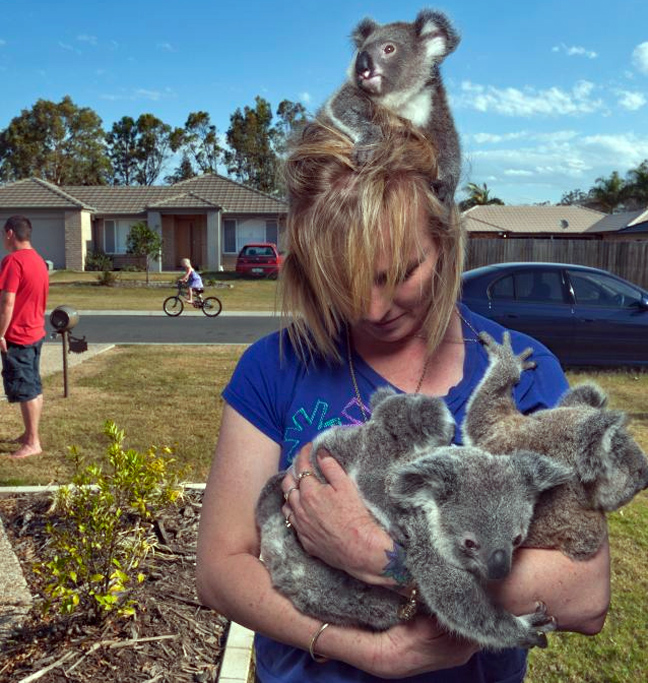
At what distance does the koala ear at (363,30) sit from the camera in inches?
137

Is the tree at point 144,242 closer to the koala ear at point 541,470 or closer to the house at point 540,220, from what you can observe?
the house at point 540,220

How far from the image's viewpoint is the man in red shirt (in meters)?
7.48

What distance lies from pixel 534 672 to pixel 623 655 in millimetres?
589

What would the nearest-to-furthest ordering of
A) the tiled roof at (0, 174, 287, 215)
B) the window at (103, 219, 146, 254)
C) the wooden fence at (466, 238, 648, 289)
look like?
the wooden fence at (466, 238, 648, 289), the tiled roof at (0, 174, 287, 215), the window at (103, 219, 146, 254)

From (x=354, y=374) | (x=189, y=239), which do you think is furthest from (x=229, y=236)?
(x=354, y=374)

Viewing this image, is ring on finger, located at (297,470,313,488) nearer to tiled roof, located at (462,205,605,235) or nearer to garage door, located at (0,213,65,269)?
garage door, located at (0,213,65,269)

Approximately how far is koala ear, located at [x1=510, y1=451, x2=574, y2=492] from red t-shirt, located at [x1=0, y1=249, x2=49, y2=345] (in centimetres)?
707

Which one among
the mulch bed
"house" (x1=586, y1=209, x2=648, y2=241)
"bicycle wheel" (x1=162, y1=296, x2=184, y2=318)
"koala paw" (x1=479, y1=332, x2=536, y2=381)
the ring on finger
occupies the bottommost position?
the mulch bed

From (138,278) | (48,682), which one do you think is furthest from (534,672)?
(138,278)

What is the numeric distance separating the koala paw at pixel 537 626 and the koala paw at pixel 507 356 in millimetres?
593

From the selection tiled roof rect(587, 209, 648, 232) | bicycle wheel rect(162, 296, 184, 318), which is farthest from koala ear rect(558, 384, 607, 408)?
tiled roof rect(587, 209, 648, 232)

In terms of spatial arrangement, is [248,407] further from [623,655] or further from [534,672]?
[623,655]

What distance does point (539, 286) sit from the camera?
39.1 feet

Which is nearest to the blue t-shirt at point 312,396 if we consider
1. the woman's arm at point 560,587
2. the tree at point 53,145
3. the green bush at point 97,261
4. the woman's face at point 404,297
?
the woman's face at point 404,297
